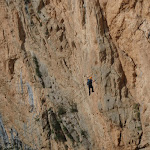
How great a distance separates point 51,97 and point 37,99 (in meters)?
1.29

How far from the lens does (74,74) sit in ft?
45.9

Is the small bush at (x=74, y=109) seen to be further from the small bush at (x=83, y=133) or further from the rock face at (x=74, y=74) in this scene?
the small bush at (x=83, y=133)

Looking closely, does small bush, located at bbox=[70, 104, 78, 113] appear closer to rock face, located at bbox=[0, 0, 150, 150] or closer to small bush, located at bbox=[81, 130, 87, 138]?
rock face, located at bbox=[0, 0, 150, 150]

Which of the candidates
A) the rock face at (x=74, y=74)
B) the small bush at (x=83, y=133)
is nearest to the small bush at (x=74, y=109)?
the rock face at (x=74, y=74)

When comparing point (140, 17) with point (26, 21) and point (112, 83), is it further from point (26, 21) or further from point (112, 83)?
point (26, 21)

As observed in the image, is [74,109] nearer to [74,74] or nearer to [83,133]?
[83,133]

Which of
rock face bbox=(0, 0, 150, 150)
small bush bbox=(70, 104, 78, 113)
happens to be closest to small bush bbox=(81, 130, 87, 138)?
rock face bbox=(0, 0, 150, 150)

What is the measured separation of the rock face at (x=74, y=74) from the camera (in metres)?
11.2

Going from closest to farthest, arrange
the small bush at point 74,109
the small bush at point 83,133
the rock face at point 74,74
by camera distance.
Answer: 1. the rock face at point 74,74
2. the small bush at point 83,133
3. the small bush at point 74,109

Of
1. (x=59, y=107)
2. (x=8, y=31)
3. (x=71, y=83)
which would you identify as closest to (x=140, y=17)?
(x=71, y=83)

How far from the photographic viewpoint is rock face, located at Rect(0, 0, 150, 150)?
11234 millimetres

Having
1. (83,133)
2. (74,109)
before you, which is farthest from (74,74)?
(83,133)

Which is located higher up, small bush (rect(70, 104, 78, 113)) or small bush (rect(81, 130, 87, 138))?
small bush (rect(70, 104, 78, 113))

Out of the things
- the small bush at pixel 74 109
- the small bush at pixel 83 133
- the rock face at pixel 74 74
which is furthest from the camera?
the small bush at pixel 74 109
